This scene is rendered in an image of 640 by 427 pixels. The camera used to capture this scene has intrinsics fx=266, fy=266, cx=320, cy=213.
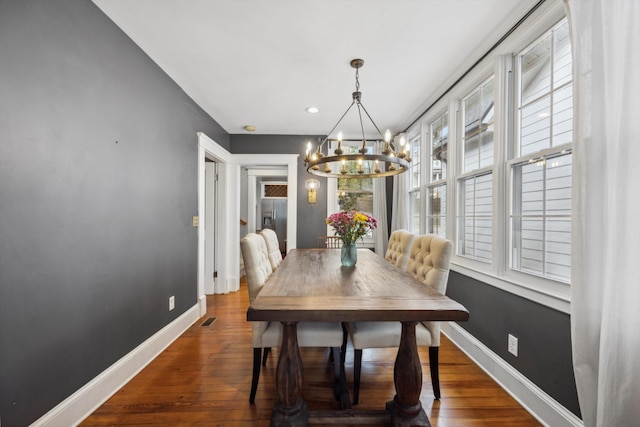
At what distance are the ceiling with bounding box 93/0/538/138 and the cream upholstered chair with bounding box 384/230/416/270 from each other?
5.03ft

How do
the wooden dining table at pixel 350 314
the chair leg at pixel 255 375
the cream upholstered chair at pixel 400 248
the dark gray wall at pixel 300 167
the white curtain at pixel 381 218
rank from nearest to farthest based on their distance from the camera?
the wooden dining table at pixel 350 314 < the chair leg at pixel 255 375 < the cream upholstered chair at pixel 400 248 < the white curtain at pixel 381 218 < the dark gray wall at pixel 300 167

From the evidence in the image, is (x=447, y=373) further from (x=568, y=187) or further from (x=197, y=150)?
(x=197, y=150)

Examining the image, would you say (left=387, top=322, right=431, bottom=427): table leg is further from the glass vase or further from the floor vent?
the floor vent

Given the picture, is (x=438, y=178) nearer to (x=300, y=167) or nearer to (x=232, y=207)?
(x=300, y=167)

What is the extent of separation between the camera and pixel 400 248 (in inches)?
99.0

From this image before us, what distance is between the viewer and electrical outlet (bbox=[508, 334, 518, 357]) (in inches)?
69.2

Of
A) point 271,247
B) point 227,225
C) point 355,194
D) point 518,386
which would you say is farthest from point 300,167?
point 518,386

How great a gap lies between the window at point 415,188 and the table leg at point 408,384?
2395 mm

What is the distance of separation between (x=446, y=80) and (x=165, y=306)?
346 centimetres

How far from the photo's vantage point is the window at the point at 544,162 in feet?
5.03

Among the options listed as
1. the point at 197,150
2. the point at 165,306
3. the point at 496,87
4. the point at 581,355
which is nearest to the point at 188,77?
the point at 197,150

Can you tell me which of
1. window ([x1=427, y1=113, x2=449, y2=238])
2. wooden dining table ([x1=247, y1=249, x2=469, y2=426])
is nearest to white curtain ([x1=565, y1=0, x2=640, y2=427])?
wooden dining table ([x1=247, y1=249, x2=469, y2=426])

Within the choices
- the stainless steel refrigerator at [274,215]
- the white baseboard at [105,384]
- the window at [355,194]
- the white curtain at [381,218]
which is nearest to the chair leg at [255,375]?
the white baseboard at [105,384]

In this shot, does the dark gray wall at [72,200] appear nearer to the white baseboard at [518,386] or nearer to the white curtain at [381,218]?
the white baseboard at [518,386]
